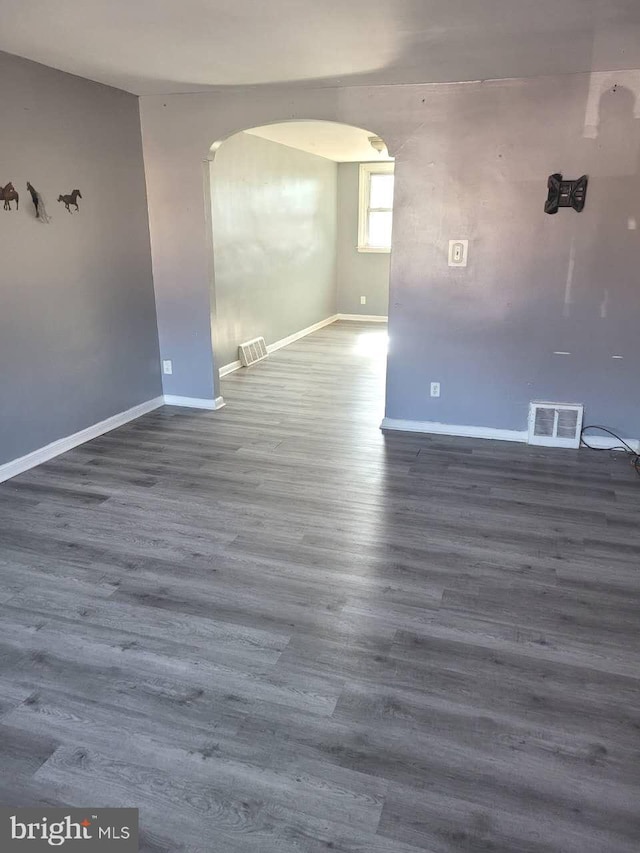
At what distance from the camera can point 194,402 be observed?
202 inches

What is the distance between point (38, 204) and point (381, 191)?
255 inches

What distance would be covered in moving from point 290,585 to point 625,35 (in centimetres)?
305

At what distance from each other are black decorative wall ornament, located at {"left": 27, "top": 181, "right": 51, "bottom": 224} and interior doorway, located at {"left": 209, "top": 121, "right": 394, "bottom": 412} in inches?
56.2

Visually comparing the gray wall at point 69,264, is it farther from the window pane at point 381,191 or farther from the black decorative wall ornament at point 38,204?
the window pane at point 381,191

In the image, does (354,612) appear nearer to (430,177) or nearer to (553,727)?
(553,727)

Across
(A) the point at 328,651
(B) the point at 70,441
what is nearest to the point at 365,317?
(B) the point at 70,441

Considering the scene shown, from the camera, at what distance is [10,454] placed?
3.64m

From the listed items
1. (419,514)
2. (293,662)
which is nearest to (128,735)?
(293,662)

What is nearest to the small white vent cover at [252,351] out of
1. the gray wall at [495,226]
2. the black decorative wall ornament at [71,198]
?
the gray wall at [495,226]

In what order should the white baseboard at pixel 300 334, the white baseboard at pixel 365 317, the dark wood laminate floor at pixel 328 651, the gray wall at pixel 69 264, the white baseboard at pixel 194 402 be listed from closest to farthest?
1. the dark wood laminate floor at pixel 328 651
2. the gray wall at pixel 69 264
3. the white baseboard at pixel 194 402
4. the white baseboard at pixel 300 334
5. the white baseboard at pixel 365 317

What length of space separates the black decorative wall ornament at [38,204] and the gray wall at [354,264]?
6104 millimetres

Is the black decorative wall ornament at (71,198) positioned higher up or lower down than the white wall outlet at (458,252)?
higher up

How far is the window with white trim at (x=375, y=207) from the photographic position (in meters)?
9.02

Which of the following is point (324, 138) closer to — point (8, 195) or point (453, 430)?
point (453, 430)
